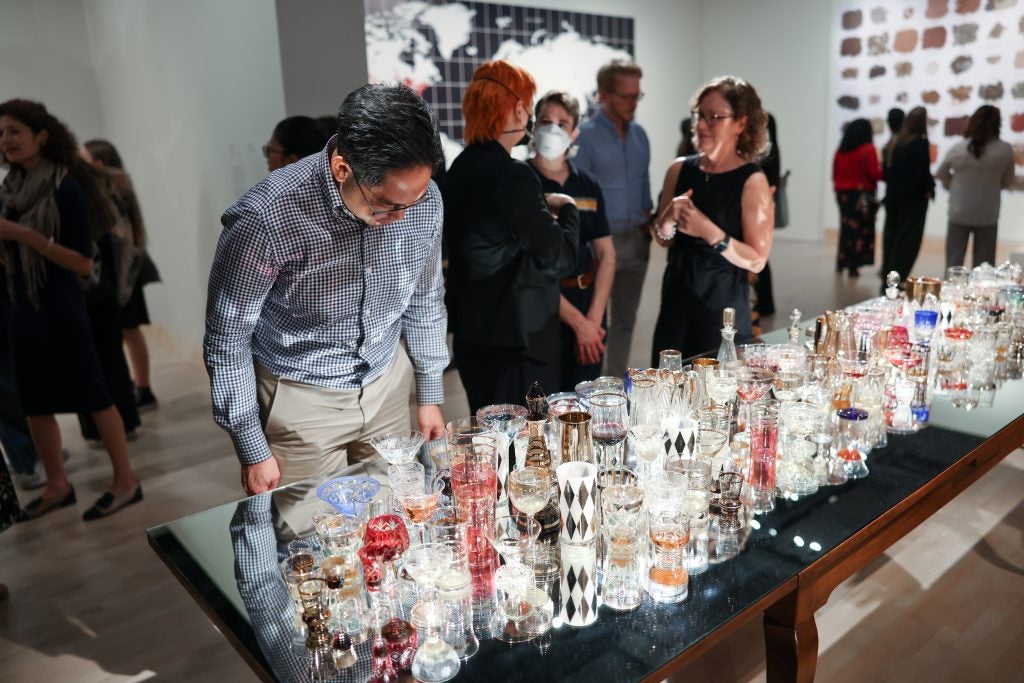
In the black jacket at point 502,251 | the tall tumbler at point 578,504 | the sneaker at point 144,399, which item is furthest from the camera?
the sneaker at point 144,399

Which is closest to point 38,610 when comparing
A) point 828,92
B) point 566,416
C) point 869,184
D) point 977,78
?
point 566,416

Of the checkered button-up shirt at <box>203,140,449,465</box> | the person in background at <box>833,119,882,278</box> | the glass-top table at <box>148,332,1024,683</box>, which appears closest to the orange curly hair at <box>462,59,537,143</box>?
the checkered button-up shirt at <box>203,140,449,465</box>

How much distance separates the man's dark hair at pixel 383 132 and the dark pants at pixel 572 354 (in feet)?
5.07

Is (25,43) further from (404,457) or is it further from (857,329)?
(857,329)

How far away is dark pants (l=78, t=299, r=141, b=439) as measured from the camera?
3727 millimetres

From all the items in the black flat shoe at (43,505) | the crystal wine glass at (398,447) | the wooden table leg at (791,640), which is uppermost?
the crystal wine glass at (398,447)

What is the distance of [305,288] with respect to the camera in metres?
1.63

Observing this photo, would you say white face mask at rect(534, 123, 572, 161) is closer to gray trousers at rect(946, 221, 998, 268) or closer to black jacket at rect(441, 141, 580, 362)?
black jacket at rect(441, 141, 580, 362)

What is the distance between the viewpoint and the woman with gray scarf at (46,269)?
2932mm

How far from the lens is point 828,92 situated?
8.23m

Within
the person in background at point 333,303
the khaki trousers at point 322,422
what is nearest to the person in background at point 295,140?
the person in background at point 333,303

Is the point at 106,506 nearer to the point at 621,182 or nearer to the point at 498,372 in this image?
the point at 498,372

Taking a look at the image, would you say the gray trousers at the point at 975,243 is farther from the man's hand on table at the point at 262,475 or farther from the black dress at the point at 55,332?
the black dress at the point at 55,332

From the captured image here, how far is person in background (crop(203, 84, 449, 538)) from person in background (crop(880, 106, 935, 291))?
4865mm
